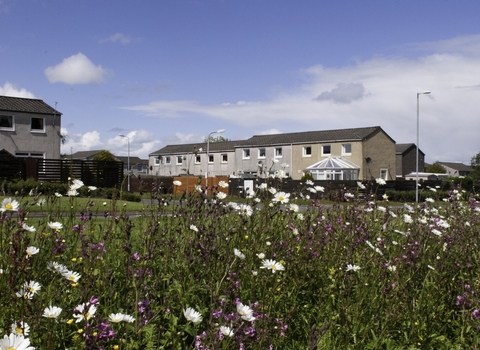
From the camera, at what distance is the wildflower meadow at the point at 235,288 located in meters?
2.73

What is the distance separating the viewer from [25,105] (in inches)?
1401

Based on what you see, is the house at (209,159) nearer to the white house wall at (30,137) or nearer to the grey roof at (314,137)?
the grey roof at (314,137)

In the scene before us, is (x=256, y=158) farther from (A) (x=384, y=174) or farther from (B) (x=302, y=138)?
(A) (x=384, y=174)

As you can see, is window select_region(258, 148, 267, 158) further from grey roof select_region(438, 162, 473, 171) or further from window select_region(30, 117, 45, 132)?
grey roof select_region(438, 162, 473, 171)

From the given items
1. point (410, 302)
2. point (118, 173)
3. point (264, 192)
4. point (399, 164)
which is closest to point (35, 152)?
point (118, 173)

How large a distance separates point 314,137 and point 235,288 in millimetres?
49666

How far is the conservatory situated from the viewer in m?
44.7

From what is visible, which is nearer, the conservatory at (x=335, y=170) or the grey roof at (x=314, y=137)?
the conservatory at (x=335, y=170)

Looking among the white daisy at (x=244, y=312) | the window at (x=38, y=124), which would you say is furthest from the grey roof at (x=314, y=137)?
the white daisy at (x=244, y=312)

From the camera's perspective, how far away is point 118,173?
3288 cm

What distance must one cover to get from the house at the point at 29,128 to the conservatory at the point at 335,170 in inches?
873

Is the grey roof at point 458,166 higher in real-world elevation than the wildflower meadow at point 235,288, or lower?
higher

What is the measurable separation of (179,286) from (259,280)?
2.38 ft

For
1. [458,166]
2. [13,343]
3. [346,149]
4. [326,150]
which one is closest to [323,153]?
[326,150]
